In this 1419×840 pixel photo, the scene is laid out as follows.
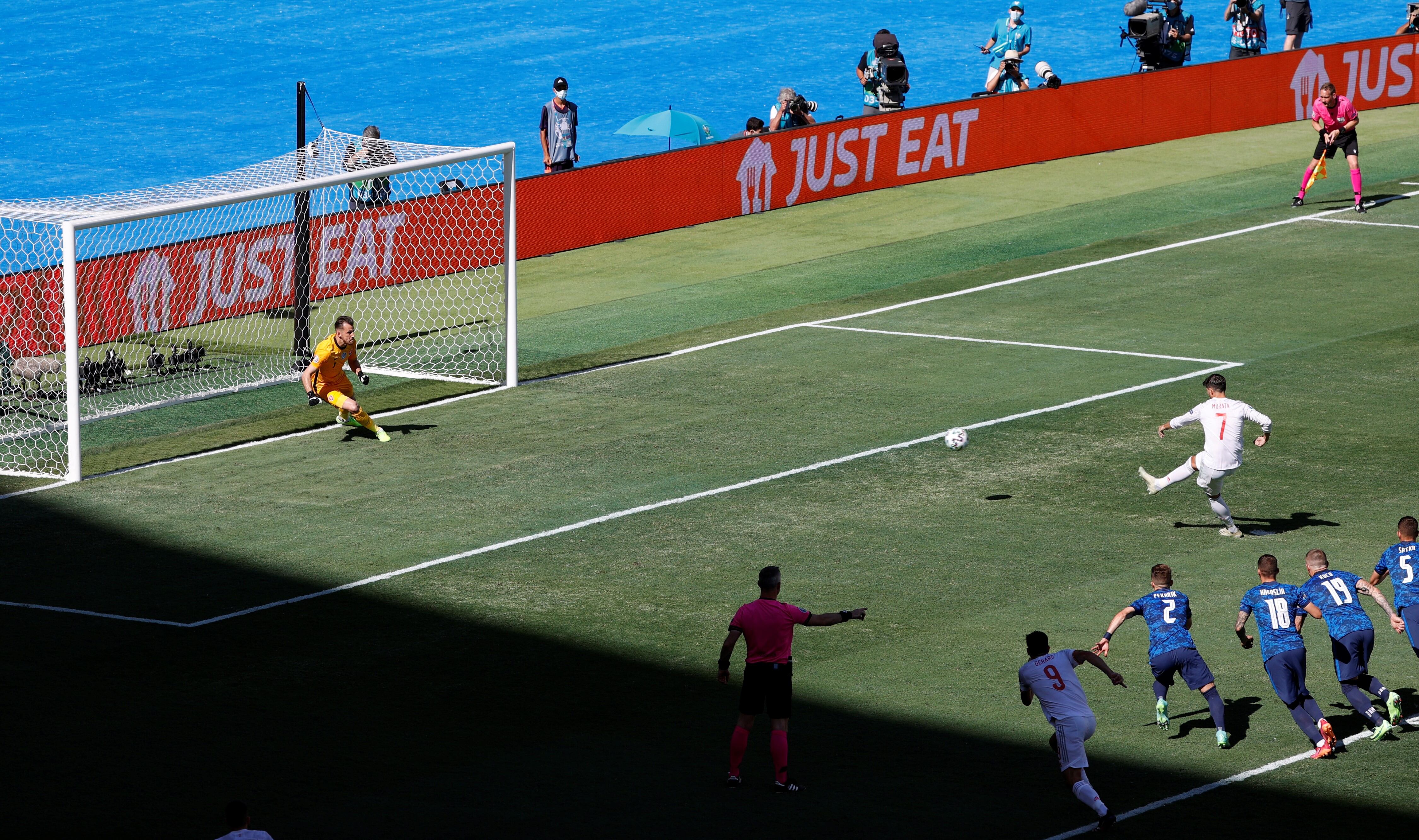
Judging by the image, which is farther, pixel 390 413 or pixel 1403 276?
pixel 1403 276

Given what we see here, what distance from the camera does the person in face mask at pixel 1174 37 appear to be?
4519 centimetres

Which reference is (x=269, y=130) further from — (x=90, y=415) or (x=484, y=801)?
(x=484, y=801)

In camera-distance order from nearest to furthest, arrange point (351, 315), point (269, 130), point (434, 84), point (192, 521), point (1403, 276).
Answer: point (192, 521)
point (351, 315)
point (1403, 276)
point (269, 130)
point (434, 84)

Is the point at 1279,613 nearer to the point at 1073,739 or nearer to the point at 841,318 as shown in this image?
the point at 1073,739

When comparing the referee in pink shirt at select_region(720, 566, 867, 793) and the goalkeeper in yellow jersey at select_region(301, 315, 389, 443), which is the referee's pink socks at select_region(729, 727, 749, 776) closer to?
the referee in pink shirt at select_region(720, 566, 867, 793)

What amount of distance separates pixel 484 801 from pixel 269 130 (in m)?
35.5

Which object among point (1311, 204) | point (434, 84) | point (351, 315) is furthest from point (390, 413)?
point (434, 84)

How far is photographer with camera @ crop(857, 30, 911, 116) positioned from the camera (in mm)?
41219

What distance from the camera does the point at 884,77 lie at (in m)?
41.8

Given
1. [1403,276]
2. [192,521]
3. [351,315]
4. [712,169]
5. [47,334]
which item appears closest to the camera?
[192,521]

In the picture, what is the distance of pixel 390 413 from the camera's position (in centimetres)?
2728

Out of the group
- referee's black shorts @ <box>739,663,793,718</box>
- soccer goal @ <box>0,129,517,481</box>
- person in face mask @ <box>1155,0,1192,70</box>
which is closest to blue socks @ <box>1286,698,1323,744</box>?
referee's black shorts @ <box>739,663,793,718</box>

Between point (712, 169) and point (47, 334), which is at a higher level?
point (712, 169)

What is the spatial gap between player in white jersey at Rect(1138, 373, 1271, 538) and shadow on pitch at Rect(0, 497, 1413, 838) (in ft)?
15.5
